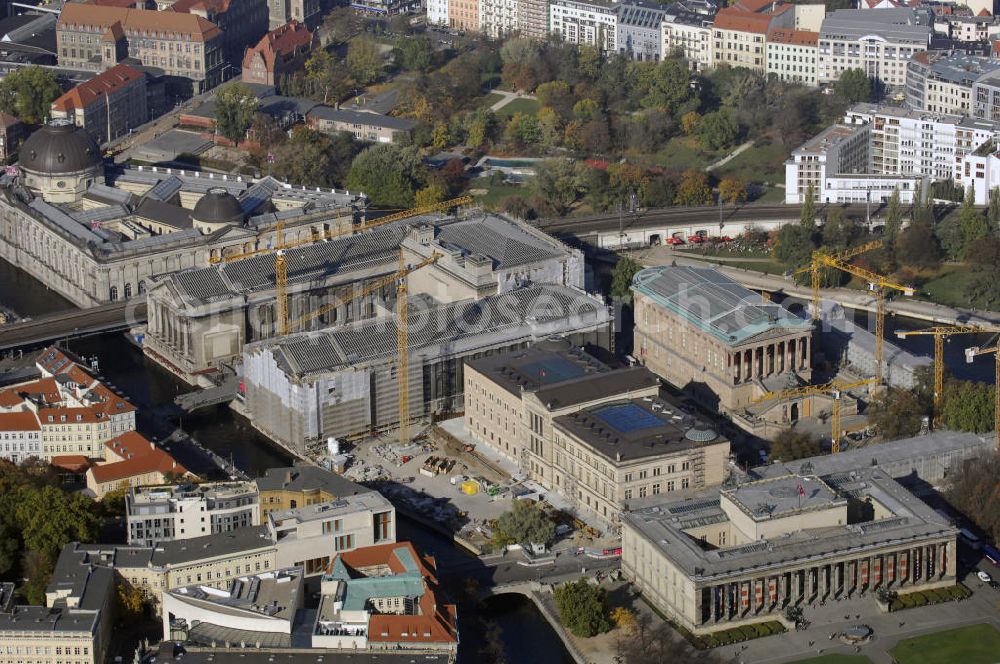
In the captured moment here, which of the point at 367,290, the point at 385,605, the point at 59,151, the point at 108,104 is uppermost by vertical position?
the point at 59,151

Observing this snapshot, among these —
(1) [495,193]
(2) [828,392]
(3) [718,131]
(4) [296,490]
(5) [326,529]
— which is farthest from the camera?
(3) [718,131]

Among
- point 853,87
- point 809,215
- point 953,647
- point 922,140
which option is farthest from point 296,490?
point 853,87

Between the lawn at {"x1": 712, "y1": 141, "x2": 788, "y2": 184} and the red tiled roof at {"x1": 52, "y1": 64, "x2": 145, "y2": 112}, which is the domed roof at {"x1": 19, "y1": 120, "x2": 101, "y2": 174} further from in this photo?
the lawn at {"x1": 712, "y1": 141, "x2": 788, "y2": 184}

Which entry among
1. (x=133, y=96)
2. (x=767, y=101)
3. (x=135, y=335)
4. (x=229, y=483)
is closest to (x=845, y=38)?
(x=767, y=101)

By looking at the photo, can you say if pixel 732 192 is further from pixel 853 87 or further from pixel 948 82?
pixel 853 87

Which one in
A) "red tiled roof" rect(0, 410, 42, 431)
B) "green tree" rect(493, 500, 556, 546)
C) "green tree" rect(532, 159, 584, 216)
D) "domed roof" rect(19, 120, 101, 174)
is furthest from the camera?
"green tree" rect(532, 159, 584, 216)

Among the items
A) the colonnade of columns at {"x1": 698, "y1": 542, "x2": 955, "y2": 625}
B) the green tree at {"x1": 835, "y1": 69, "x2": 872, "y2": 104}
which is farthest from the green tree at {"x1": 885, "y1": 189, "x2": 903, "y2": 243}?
the colonnade of columns at {"x1": 698, "y1": 542, "x2": 955, "y2": 625}
